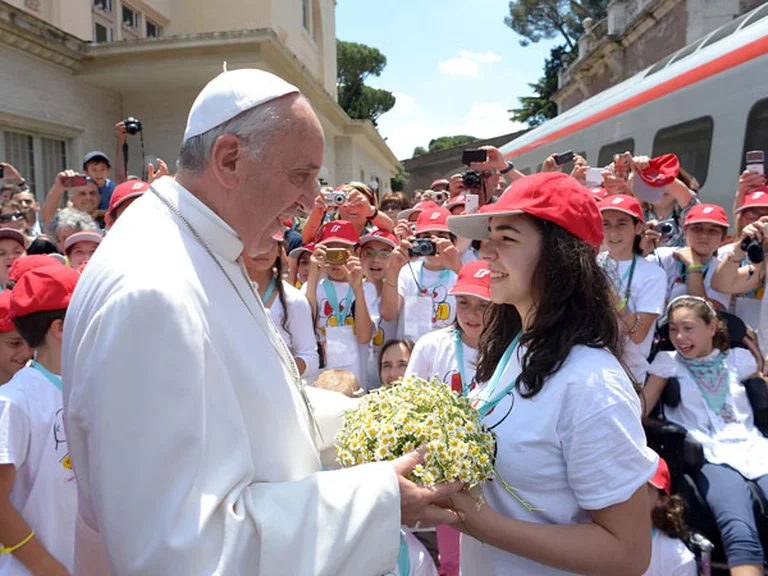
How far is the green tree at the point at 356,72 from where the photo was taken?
171 feet

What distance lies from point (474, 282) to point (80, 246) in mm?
2803

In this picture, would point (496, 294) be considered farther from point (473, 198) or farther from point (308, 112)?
point (473, 198)

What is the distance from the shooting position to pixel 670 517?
11.1 feet

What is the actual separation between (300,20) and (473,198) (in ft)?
56.2

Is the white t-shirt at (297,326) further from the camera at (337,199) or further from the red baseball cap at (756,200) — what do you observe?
the red baseball cap at (756,200)

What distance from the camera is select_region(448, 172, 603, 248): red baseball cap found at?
1.83 m

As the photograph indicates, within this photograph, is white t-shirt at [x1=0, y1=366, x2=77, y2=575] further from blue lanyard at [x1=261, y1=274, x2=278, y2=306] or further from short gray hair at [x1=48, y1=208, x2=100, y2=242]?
short gray hair at [x1=48, y1=208, x2=100, y2=242]

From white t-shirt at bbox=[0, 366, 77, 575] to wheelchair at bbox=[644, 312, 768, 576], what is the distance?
3271 millimetres

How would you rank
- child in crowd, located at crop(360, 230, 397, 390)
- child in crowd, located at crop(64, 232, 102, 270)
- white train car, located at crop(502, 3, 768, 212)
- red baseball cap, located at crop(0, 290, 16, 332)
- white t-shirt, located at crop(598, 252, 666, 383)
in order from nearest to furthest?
1. red baseball cap, located at crop(0, 290, 16, 332)
2. child in crowd, located at crop(64, 232, 102, 270)
3. white t-shirt, located at crop(598, 252, 666, 383)
4. child in crowd, located at crop(360, 230, 397, 390)
5. white train car, located at crop(502, 3, 768, 212)

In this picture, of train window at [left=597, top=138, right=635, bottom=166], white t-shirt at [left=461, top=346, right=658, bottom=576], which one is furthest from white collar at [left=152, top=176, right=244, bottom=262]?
train window at [left=597, top=138, right=635, bottom=166]

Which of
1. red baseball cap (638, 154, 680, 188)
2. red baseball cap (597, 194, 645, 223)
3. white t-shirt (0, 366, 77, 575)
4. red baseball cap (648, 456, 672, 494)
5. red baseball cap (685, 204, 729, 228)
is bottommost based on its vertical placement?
red baseball cap (648, 456, 672, 494)

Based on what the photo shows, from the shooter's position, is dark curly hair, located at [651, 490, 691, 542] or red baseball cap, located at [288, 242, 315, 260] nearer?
dark curly hair, located at [651, 490, 691, 542]

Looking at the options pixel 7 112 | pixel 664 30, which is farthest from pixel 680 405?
pixel 664 30

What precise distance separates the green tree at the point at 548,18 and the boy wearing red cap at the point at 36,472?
47.0 metres
